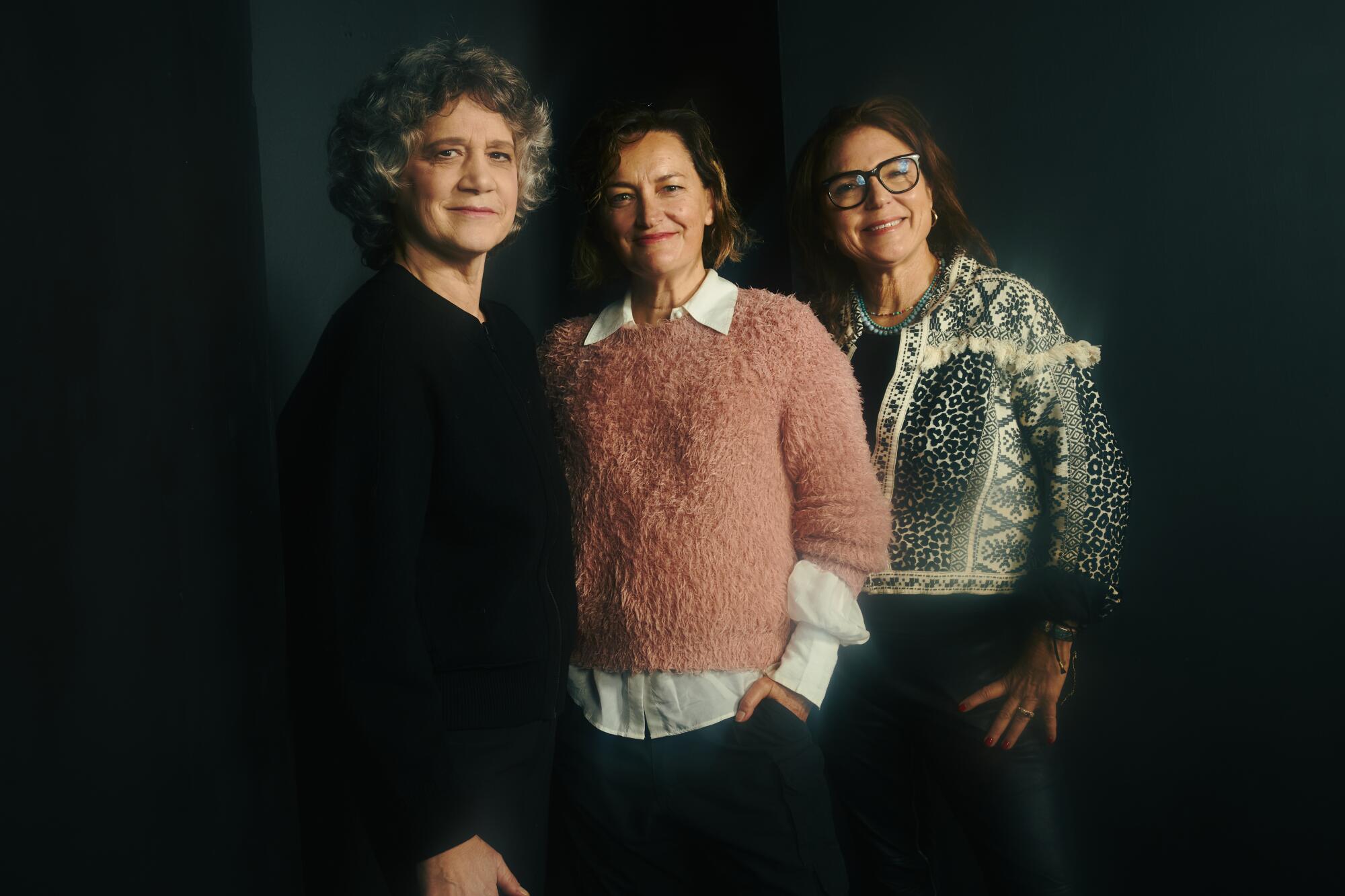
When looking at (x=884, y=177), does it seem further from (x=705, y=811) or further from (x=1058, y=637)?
(x=705, y=811)

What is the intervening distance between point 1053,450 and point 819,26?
36.5 inches

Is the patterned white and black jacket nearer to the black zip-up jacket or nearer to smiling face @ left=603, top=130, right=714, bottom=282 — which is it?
smiling face @ left=603, top=130, right=714, bottom=282

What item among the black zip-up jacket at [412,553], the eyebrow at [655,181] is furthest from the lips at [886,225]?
the black zip-up jacket at [412,553]

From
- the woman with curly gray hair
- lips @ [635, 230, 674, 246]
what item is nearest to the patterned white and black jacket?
lips @ [635, 230, 674, 246]

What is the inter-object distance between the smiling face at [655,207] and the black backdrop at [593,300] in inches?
16.4

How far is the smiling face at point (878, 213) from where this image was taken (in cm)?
143

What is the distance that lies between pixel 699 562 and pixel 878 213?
0.64 m

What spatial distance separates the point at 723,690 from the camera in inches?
48.1

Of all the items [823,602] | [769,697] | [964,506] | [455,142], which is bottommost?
[769,697]

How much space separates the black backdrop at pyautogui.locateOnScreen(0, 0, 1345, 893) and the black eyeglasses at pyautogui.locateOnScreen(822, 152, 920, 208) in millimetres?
231

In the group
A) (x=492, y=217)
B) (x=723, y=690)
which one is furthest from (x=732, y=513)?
(x=492, y=217)

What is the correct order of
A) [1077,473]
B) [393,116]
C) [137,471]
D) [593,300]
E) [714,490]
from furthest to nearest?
[593,300] < [1077,473] < [714,490] < [393,116] < [137,471]

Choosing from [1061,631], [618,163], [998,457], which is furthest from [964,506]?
[618,163]

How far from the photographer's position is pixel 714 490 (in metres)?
1.21
